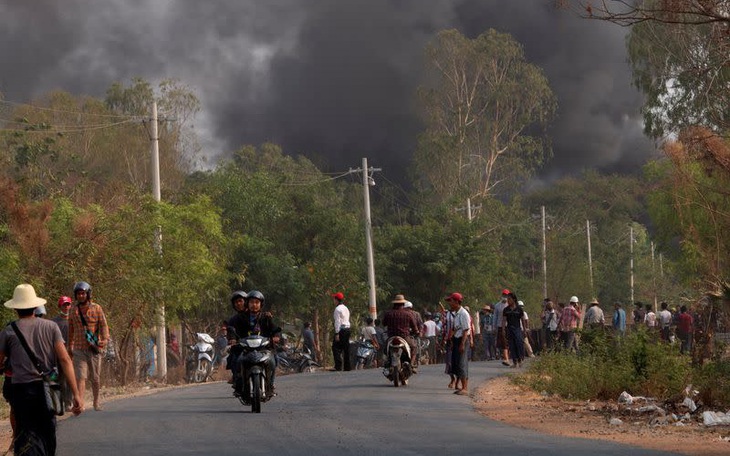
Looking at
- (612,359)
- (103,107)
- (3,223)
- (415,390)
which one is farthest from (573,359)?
(103,107)

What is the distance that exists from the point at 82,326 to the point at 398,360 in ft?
23.2

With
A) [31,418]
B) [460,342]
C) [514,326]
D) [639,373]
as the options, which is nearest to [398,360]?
[460,342]

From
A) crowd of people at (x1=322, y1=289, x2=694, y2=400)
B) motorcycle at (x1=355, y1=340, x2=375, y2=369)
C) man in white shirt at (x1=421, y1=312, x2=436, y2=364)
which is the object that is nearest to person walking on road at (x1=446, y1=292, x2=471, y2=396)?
crowd of people at (x1=322, y1=289, x2=694, y2=400)

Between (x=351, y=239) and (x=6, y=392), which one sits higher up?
(x=351, y=239)

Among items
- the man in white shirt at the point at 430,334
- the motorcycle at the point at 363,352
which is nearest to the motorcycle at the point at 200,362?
the motorcycle at the point at 363,352

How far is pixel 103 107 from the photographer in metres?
69.4

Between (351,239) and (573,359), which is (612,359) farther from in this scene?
(351,239)

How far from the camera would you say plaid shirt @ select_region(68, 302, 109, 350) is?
62.1 feet

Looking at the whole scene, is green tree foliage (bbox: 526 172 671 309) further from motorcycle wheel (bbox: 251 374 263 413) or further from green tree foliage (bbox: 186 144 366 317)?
motorcycle wheel (bbox: 251 374 263 413)

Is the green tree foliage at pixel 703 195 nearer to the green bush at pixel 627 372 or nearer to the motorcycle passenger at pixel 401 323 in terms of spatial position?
the green bush at pixel 627 372

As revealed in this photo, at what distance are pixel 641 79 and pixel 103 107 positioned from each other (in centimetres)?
3119

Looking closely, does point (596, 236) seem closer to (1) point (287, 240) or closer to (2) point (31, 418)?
(1) point (287, 240)

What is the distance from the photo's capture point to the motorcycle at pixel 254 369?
18.2 metres

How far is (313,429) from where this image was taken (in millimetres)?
15727
